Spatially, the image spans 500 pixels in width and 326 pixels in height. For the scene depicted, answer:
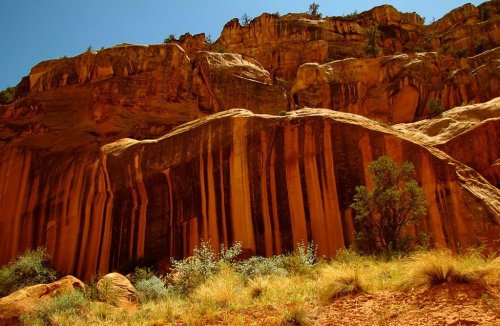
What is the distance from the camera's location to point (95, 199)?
77.7ft

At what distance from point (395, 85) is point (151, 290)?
30532mm

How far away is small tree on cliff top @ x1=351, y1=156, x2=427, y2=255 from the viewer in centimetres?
1562

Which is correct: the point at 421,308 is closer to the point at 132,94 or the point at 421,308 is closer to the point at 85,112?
the point at 132,94

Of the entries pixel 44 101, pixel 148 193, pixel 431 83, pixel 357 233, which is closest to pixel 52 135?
pixel 44 101

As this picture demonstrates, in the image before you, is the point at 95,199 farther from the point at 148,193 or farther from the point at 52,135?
the point at 52,135

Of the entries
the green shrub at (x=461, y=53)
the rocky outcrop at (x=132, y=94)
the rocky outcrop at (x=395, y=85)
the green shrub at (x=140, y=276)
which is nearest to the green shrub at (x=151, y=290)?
the green shrub at (x=140, y=276)

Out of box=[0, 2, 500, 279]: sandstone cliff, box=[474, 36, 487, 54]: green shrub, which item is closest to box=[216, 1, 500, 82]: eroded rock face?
box=[474, 36, 487, 54]: green shrub

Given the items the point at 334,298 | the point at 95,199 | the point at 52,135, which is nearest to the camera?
the point at 334,298

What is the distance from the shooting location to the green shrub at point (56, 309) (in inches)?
488

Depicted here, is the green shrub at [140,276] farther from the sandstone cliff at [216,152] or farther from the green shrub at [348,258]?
the green shrub at [348,258]

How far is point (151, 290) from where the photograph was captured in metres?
14.8

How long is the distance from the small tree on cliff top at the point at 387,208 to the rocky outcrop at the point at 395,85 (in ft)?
75.4

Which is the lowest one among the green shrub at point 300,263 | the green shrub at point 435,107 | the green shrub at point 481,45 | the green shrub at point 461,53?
the green shrub at point 300,263

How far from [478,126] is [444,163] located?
5.82m
